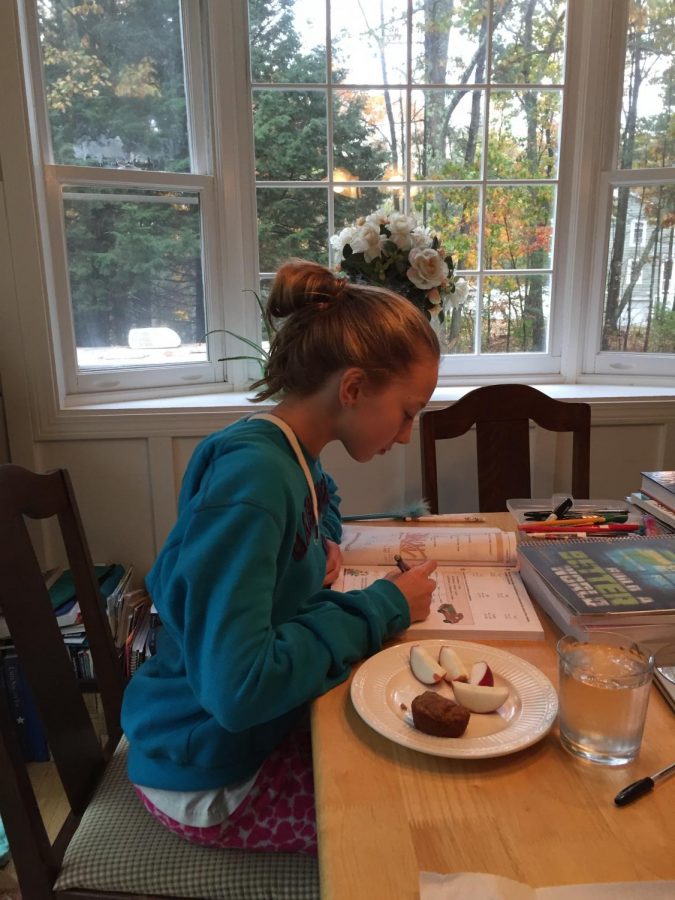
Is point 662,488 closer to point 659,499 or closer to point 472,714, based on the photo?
point 659,499

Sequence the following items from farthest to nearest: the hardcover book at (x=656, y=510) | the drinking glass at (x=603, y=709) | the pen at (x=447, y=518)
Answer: the pen at (x=447, y=518), the hardcover book at (x=656, y=510), the drinking glass at (x=603, y=709)

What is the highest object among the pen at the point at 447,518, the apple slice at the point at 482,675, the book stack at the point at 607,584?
the book stack at the point at 607,584

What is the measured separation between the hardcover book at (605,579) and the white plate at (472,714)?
12 centimetres

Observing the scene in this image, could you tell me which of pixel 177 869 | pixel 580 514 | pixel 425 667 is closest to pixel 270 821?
pixel 177 869

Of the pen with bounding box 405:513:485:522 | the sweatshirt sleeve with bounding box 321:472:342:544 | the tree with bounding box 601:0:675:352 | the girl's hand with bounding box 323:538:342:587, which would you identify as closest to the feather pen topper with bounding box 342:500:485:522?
the pen with bounding box 405:513:485:522

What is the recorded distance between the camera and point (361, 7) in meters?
2.14

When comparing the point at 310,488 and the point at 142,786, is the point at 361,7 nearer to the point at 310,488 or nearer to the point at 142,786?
the point at 310,488

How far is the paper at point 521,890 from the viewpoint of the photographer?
51cm

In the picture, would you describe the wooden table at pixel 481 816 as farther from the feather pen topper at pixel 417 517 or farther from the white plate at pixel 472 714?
the feather pen topper at pixel 417 517

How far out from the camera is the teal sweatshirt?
72 cm

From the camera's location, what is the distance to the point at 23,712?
182cm

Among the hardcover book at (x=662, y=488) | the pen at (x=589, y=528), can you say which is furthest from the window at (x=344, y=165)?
the pen at (x=589, y=528)

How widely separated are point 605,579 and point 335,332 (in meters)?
0.50

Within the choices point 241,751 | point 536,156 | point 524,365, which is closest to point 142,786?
point 241,751
